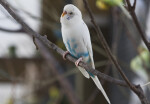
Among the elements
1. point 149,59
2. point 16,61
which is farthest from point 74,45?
point 16,61

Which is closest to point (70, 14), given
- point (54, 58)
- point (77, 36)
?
point (77, 36)

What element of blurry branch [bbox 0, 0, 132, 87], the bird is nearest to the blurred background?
the bird

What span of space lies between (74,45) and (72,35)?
0.08ft

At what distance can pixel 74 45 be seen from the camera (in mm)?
498

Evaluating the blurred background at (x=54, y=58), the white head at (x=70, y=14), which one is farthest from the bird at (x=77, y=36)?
the blurred background at (x=54, y=58)

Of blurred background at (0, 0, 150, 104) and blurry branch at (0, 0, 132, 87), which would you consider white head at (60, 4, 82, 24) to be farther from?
blurred background at (0, 0, 150, 104)

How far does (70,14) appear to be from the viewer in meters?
0.43

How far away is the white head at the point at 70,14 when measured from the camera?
42cm

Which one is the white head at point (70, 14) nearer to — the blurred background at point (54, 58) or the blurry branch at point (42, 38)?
the blurry branch at point (42, 38)

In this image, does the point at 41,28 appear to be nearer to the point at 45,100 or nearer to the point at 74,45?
the point at 45,100

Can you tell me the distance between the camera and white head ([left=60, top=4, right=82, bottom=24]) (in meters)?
0.42

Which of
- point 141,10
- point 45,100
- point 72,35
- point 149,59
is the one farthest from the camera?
point 45,100

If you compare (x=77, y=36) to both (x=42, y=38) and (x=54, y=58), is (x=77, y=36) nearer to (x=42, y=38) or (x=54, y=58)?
(x=42, y=38)

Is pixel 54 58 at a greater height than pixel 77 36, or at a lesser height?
greater
